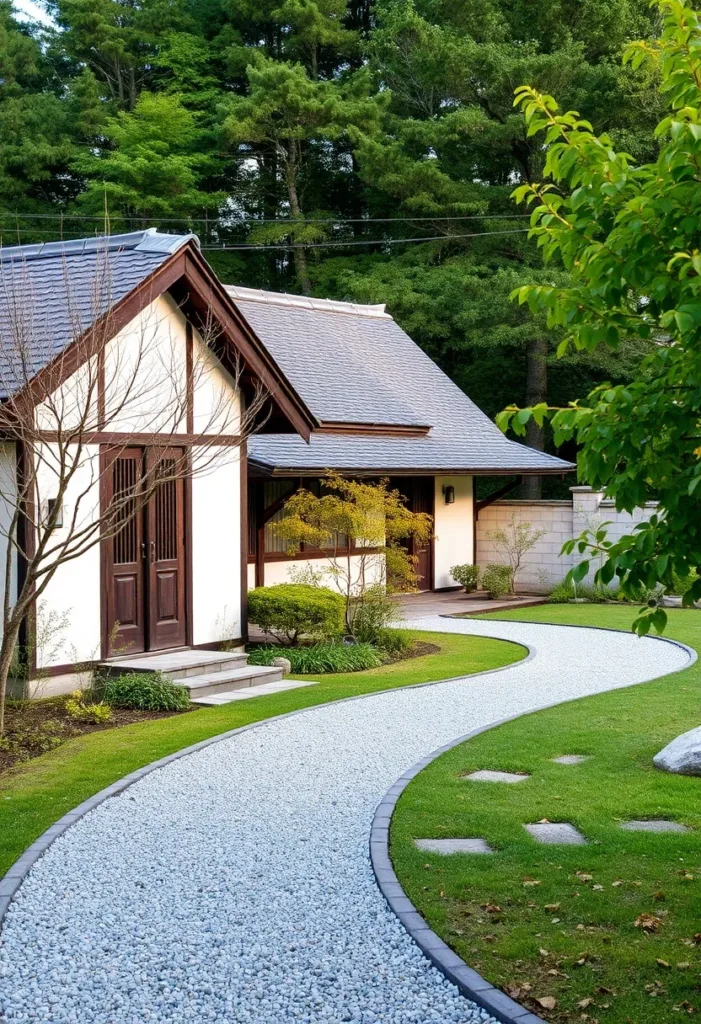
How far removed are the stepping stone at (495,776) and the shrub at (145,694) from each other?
397cm

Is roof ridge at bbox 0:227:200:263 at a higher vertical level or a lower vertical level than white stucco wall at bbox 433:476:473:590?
higher

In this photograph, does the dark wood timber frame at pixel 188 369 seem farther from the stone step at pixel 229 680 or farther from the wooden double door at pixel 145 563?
the stone step at pixel 229 680

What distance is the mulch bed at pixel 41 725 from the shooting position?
9.45 meters

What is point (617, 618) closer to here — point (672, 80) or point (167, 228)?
point (672, 80)

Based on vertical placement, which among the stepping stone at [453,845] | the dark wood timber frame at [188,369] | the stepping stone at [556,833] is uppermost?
the dark wood timber frame at [188,369]

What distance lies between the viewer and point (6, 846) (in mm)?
6840

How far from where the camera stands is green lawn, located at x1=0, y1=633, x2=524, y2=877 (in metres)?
7.55

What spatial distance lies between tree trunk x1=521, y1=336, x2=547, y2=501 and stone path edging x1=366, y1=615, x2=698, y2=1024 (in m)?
21.8

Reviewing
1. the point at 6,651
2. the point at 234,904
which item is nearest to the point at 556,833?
the point at 234,904

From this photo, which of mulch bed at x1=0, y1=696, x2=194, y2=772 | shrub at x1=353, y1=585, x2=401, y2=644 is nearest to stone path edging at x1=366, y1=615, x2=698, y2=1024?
mulch bed at x1=0, y1=696, x2=194, y2=772

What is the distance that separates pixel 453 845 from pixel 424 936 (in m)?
1.47

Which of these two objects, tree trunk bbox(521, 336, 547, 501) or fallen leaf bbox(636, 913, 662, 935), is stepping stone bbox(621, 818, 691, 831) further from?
tree trunk bbox(521, 336, 547, 501)

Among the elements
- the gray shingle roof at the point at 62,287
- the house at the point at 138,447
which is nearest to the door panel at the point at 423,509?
the house at the point at 138,447

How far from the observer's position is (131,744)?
9703mm
